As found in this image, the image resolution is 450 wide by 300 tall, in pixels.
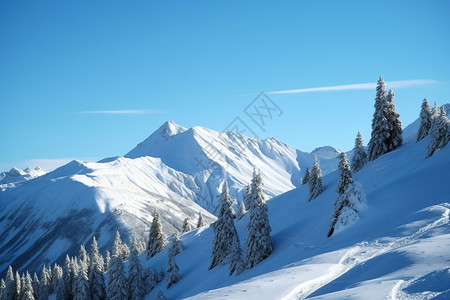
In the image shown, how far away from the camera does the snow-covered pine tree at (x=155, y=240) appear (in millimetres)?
63716

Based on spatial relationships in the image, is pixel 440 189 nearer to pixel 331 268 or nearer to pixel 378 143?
pixel 331 268

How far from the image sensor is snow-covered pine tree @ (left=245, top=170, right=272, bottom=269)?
35984 mm

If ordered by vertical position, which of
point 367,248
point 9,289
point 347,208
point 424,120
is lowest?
point 9,289

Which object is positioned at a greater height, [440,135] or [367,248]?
[440,135]

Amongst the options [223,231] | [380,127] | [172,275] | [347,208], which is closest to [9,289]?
[172,275]

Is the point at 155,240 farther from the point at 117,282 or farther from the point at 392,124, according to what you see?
the point at 392,124

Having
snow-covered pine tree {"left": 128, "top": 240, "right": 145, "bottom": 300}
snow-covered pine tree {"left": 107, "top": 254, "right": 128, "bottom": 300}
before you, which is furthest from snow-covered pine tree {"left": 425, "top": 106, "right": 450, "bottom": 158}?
snow-covered pine tree {"left": 107, "top": 254, "right": 128, "bottom": 300}

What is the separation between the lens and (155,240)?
64.4m

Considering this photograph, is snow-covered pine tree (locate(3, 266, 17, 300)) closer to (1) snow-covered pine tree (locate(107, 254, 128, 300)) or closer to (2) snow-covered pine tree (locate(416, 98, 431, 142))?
(1) snow-covered pine tree (locate(107, 254, 128, 300))

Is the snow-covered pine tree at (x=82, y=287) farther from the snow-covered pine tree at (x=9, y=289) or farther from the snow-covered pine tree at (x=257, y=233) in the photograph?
the snow-covered pine tree at (x=257, y=233)

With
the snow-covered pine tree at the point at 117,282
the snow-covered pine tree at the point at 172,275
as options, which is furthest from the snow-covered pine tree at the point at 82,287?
the snow-covered pine tree at the point at 172,275

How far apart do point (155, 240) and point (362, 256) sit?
5085 centimetres

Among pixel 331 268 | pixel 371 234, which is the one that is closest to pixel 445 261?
pixel 331 268

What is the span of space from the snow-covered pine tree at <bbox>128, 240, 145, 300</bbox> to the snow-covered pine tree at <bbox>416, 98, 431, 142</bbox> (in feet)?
147
